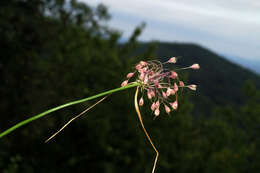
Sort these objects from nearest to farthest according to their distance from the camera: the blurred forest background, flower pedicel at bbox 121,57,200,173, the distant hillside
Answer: flower pedicel at bbox 121,57,200,173 → the blurred forest background → the distant hillside

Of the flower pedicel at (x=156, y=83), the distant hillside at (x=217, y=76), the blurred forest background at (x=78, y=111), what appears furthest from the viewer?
the distant hillside at (x=217, y=76)

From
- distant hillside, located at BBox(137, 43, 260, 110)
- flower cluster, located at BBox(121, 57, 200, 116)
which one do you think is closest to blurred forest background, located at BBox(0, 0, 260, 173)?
flower cluster, located at BBox(121, 57, 200, 116)

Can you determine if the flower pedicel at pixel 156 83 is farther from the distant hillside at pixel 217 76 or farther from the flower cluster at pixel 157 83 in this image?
the distant hillside at pixel 217 76

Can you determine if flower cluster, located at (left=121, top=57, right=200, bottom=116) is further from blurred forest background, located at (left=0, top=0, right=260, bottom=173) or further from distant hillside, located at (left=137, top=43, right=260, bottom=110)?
distant hillside, located at (left=137, top=43, right=260, bottom=110)

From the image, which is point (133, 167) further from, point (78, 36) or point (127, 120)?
point (78, 36)

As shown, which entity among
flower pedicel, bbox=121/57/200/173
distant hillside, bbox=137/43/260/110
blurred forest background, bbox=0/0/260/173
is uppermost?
flower pedicel, bbox=121/57/200/173

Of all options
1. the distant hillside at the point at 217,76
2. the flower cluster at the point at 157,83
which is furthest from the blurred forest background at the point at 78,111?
the distant hillside at the point at 217,76

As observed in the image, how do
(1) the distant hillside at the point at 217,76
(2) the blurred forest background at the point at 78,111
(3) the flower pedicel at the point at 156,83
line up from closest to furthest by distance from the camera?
1. (3) the flower pedicel at the point at 156,83
2. (2) the blurred forest background at the point at 78,111
3. (1) the distant hillside at the point at 217,76

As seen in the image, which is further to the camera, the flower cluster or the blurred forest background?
the blurred forest background

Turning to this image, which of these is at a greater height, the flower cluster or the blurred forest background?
the flower cluster

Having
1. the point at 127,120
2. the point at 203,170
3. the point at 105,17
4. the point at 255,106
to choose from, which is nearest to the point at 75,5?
the point at 105,17
